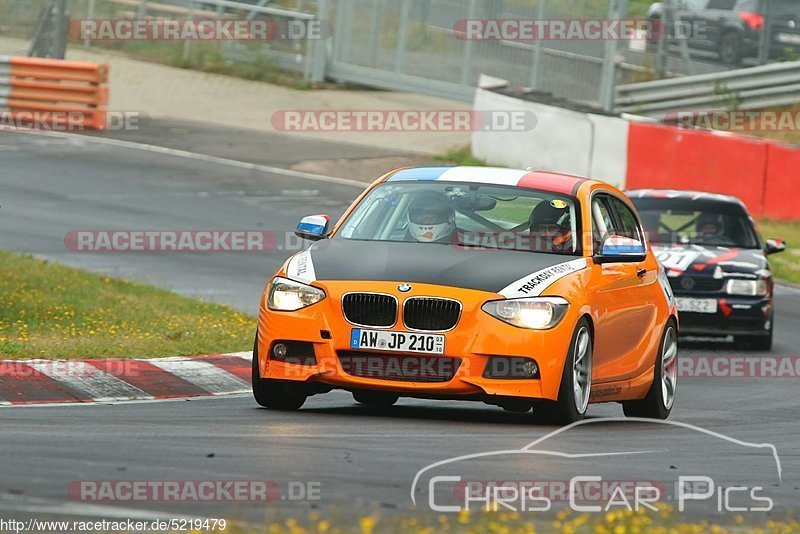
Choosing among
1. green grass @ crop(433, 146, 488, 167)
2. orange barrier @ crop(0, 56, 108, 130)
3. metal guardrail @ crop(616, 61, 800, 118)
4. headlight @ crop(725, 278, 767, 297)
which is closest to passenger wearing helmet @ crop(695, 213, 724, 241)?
headlight @ crop(725, 278, 767, 297)

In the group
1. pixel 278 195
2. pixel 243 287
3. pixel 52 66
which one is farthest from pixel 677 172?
pixel 52 66

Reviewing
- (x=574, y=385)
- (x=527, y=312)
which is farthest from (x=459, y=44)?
(x=527, y=312)

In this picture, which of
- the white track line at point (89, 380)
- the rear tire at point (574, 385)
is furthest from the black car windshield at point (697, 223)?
the white track line at point (89, 380)

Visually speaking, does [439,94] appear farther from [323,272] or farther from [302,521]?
[302,521]

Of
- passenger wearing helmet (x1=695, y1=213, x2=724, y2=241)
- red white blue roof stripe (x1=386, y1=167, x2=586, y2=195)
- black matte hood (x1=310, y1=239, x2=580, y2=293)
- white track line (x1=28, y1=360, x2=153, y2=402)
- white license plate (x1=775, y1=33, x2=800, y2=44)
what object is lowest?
white track line (x1=28, y1=360, x2=153, y2=402)

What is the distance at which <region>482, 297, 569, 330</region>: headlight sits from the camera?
9391mm

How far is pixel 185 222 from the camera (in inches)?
857

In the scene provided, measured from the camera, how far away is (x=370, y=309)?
945 cm

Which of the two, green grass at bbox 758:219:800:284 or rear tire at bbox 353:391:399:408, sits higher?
rear tire at bbox 353:391:399:408

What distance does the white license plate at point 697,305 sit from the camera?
53.2 ft

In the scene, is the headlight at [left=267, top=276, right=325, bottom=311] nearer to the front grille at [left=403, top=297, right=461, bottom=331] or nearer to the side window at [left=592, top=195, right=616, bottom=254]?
the front grille at [left=403, top=297, right=461, bottom=331]

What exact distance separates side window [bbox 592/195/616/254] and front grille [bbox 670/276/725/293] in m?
4.95
